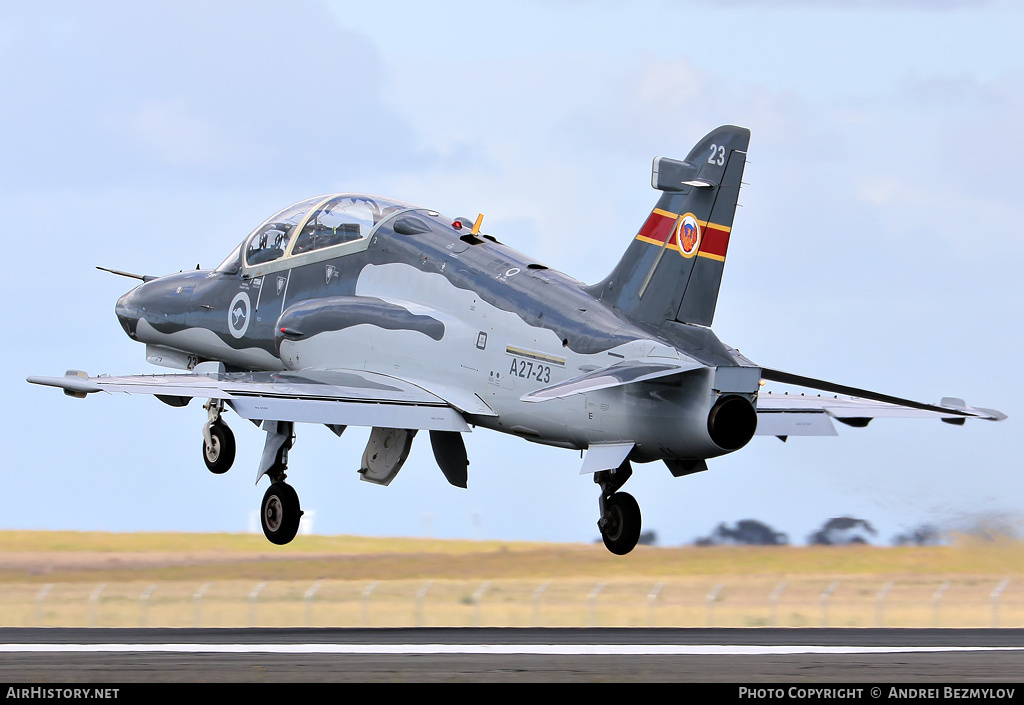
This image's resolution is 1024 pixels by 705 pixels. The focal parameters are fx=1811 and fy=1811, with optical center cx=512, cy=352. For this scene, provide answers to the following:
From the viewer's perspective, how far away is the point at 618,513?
76.2ft

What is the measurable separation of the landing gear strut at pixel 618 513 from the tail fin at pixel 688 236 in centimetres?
235

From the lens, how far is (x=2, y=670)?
20.3 meters

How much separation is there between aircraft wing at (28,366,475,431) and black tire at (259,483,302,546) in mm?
1785

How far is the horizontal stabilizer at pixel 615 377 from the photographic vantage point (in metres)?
20.4

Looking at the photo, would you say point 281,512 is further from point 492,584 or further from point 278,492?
point 492,584

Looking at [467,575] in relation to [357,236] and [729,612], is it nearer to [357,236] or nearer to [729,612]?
[729,612]

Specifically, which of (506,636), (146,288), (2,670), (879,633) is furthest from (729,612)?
(2,670)

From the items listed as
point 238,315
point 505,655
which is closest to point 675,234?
point 505,655

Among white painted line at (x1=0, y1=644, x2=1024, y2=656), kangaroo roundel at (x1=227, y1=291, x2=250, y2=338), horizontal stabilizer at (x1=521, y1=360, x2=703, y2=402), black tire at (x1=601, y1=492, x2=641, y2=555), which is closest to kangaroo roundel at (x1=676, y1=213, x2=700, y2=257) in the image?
horizontal stabilizer at (x1=521, y1=360, x2=703, y2=402)

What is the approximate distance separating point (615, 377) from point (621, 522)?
9.62ft

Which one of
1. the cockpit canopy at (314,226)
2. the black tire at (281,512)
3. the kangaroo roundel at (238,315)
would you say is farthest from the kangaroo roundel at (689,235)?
the kangaroo roundel at (238,315)

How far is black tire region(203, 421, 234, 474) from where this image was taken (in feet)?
86.0

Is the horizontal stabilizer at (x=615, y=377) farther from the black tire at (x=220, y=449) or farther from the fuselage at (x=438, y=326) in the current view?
the black tire at (x=220, y=449)
